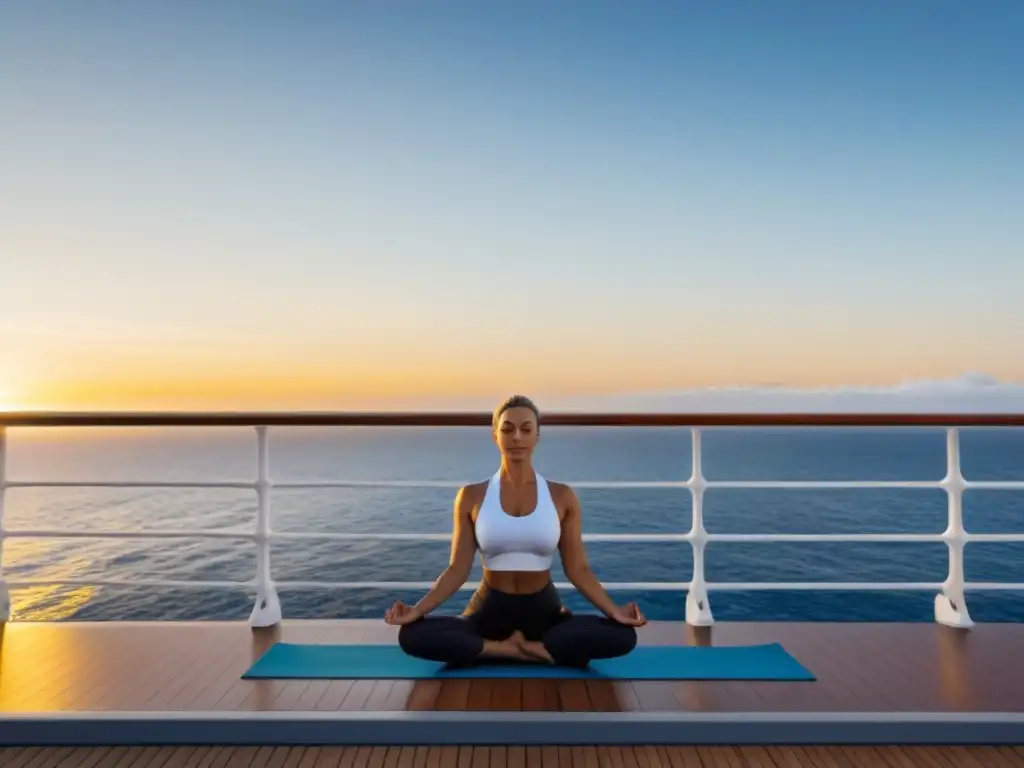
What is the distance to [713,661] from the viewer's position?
7.75 ft

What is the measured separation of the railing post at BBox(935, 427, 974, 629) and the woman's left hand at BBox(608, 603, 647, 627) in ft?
5.05

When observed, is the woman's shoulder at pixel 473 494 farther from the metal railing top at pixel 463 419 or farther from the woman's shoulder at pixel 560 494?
the metal railing top at pixel 463 419

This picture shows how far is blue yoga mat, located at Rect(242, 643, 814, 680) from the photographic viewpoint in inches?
86.6

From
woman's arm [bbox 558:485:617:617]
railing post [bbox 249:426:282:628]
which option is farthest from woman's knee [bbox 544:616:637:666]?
railing post [bbox 249:426:282:628]

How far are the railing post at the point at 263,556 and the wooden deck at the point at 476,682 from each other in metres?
0.10

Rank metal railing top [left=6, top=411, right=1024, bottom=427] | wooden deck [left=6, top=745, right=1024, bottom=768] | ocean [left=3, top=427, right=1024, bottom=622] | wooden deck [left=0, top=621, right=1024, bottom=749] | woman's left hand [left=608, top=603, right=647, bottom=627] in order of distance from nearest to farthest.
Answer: wooden deck [left=6, top=745, right=1024, bottom=768] < wooden deck [left=0, top=621, right=1024, bottom=749] < woman's left hand [left=608, top=603, right=647, bottom=627] < metal railing top [left=6, top=411, right=1024, bottom=427] < ocean [left=3, top=427, right=1024, bottom=622]

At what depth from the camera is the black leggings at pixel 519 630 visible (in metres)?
2.17

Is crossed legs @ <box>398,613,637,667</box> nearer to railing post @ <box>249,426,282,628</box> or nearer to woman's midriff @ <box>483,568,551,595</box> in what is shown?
woman's midriff @ <box>483,568,551,595</box>

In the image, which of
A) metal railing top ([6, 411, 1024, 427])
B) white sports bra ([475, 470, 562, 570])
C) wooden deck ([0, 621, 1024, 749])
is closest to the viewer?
wooden deck ([0, 621, 1024, 749])

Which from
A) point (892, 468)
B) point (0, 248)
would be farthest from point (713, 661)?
point (892, 468)

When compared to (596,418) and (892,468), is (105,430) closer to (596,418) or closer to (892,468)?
(596,418)

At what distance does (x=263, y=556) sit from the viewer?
2.92 m

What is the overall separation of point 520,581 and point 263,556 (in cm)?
129

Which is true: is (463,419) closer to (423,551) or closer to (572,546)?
(572,546)
